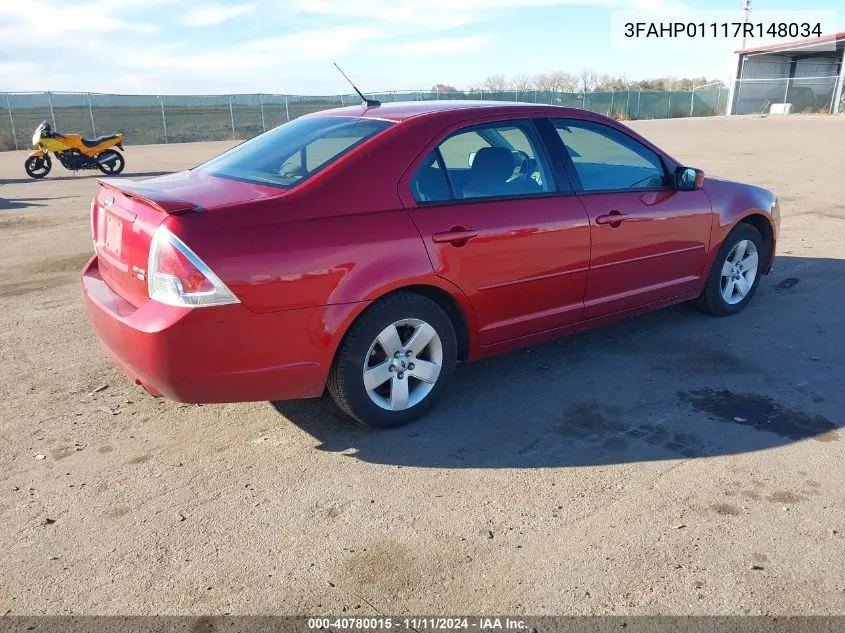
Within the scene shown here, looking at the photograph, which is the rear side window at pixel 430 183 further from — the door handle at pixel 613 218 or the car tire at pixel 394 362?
the door handle at pixel 613 218

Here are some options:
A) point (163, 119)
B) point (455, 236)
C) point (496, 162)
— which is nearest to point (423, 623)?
point (455, 236)

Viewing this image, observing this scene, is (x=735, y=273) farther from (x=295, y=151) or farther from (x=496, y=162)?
(x=295, y=151)

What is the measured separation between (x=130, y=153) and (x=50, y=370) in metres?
22.1

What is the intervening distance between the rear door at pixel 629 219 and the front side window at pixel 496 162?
231 millimetres

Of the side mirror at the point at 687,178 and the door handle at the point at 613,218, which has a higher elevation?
the side mirror at the point at 687,178

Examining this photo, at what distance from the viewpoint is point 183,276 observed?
9.93 ft

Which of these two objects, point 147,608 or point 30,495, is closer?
point 147,608

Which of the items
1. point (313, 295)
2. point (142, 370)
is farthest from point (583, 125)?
point (142, 370)

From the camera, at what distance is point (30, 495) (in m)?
3.16

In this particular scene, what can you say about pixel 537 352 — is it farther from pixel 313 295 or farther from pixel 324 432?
pixel 313 295

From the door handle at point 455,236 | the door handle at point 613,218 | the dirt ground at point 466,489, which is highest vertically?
the door handle at point 455,236

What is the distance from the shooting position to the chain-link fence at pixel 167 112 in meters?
28.7

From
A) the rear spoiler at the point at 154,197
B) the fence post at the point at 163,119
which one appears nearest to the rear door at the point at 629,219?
the rear spoiler at the point at 154,197

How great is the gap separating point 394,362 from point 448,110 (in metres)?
1.45
